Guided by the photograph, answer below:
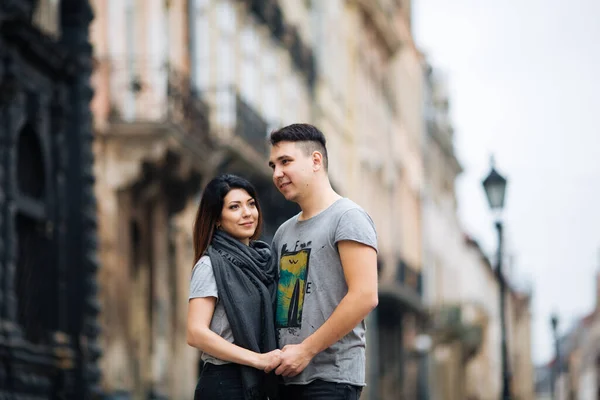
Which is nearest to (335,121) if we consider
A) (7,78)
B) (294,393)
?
(7,78)

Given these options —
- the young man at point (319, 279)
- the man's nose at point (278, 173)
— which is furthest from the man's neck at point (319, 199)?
the man's nose at point (278, 173)

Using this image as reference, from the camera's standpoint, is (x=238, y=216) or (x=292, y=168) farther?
(x=238, y=216)

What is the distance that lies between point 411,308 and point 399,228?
319cm

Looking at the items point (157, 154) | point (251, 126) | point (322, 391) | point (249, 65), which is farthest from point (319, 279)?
point (249, 65)

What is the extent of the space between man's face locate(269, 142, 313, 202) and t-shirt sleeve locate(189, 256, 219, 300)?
17.7 inches

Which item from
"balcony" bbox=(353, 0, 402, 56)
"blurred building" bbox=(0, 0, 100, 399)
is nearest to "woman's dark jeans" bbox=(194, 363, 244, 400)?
"blurred building" bbox=(0, 0, 100, 399)

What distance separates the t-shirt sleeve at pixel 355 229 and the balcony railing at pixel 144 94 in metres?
15.5

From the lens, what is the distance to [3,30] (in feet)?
53.7

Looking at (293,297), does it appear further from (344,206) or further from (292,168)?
(292,168)

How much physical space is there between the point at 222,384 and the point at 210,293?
0.37 metres

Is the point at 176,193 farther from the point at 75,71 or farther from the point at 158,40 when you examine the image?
the point at 75,71

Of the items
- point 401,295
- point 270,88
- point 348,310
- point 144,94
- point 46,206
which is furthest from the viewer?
point 401,295

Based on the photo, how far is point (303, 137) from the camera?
6.62 m

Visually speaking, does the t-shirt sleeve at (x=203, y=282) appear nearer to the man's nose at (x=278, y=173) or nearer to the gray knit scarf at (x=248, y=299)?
the gray knit scarf at (x=248, y=299)
